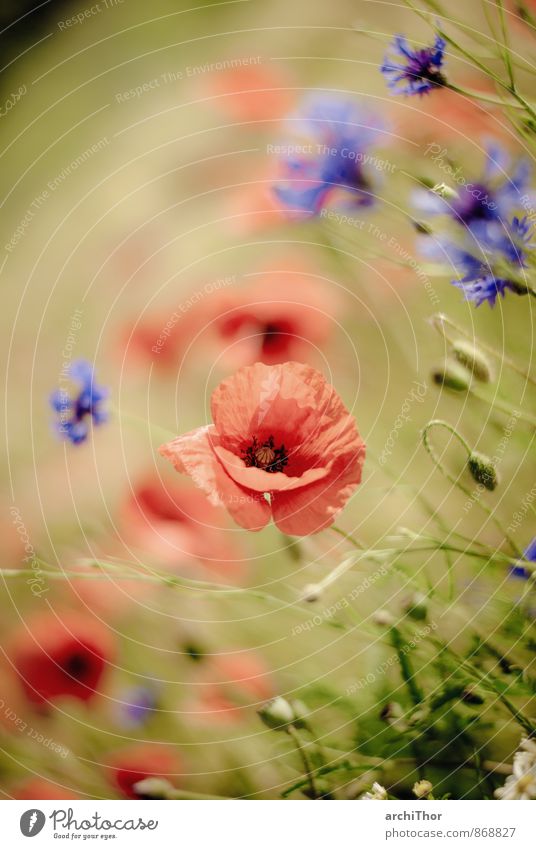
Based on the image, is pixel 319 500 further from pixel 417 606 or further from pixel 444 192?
pixel 444 192

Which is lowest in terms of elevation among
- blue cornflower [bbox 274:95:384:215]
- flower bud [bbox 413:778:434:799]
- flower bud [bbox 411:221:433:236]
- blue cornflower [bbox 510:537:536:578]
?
flower bud [bbox 413:778:434:799]

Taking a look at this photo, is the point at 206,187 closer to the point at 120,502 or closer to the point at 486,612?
the point at 120,502

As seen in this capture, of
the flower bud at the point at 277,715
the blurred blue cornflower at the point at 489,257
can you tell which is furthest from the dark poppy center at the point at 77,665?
the blurred blue cornflower at the point at 489,257

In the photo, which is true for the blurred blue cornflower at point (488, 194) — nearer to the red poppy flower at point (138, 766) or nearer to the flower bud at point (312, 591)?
the flower bud at point (312, 591)

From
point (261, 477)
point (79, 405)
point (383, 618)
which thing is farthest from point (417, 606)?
point (79, 405)

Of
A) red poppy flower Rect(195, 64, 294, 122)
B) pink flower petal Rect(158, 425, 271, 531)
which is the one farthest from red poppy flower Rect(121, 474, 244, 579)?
red poppy flower Rect(195, 64, 294, 122)

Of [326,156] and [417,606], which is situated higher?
[326,156]

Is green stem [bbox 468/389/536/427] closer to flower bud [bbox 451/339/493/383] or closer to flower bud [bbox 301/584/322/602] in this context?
flower bud [bbox 451/339/493/383]
